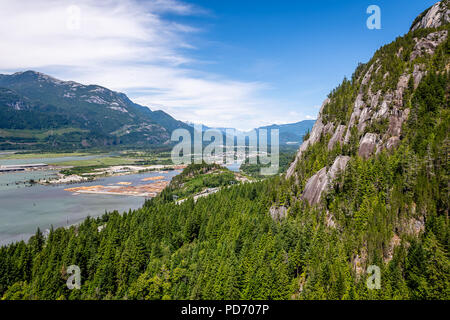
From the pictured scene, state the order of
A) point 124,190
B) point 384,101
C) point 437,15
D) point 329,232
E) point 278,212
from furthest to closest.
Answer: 1. point 124,190
2. point 437,15
3. point 278,212
4. point 384,101
5. point 329,232

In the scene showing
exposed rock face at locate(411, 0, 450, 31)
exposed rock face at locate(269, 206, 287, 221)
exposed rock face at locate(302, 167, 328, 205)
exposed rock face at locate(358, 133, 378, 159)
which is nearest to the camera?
exposed rock face at locate(358, 133, 378, 159)

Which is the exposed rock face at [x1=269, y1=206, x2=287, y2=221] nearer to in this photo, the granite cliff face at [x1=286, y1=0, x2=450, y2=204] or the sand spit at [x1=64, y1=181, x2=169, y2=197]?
the granite cliff face at [x1=286, y1=0, x2=450, y2=204]

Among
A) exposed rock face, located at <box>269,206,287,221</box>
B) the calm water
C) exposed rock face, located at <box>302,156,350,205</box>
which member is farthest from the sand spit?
exposed rock face, located at <box>302,156,350,205</box>

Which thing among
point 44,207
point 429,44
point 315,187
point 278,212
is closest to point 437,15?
point 429,44

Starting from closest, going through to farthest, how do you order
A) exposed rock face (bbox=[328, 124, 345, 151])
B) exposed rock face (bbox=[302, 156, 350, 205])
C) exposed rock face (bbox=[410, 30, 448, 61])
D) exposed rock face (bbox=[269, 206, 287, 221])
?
exposed rock face (bbox=[302, 156, 350, 205]) < exposed rock face (bbox=[410, 30, 448, 61]) < exposed rock face (bbox=[269, 206, 287, 221]) < exposed rock face (bbox=[328, 124, 345, 151])

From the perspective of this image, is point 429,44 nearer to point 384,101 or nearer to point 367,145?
point 384,101

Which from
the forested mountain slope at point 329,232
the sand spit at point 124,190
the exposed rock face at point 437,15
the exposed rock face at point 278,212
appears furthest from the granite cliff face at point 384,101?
the sand spit at point 124,190

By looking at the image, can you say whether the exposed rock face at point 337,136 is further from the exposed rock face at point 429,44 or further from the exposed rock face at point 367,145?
the exposed rock face at point 429,44

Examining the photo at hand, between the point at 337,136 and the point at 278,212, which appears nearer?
the point at 278,212
